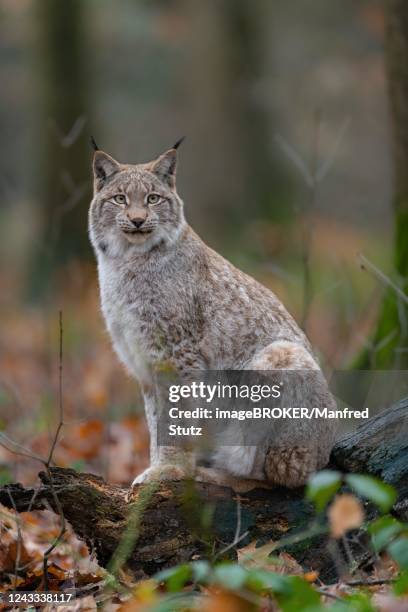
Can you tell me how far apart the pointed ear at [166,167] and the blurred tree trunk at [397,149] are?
1985 millimetres

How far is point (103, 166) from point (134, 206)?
1.25ft

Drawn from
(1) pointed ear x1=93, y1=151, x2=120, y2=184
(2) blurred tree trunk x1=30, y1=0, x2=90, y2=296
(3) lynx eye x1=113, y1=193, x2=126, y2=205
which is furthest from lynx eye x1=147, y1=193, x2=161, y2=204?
(2) blurred tree trunk x1=30, y1=0, x2=90, y2=296

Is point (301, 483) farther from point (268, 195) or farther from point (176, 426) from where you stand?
point (268, 195)

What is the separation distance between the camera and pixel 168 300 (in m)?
5.31

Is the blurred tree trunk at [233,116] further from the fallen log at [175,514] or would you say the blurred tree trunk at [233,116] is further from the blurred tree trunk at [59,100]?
the fallen log at [175,514]

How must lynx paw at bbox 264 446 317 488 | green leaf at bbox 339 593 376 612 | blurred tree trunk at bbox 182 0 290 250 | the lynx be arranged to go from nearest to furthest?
green leaf at bbox 339 593 376 612 → lynx paw at bbox 264 446 317 488 → the lynx → blurred tree trunk at bbox 182 0 290 250

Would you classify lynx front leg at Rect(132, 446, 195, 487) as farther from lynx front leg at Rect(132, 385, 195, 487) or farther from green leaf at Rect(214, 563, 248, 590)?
green leaf at Rect(214, 563, 248, 590)

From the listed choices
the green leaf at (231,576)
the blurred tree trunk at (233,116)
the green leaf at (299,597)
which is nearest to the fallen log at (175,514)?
the green leaf at (299,597)

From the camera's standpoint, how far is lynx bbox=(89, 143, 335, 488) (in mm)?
5199

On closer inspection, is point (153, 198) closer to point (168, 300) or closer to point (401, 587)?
point (168, 300)

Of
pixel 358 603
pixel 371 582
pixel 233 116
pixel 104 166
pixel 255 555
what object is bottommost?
pixel 255 555

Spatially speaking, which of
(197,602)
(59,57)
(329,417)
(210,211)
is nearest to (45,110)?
(59,57)

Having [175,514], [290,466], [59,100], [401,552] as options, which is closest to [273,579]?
[401,552]

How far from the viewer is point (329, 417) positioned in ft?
15.9
